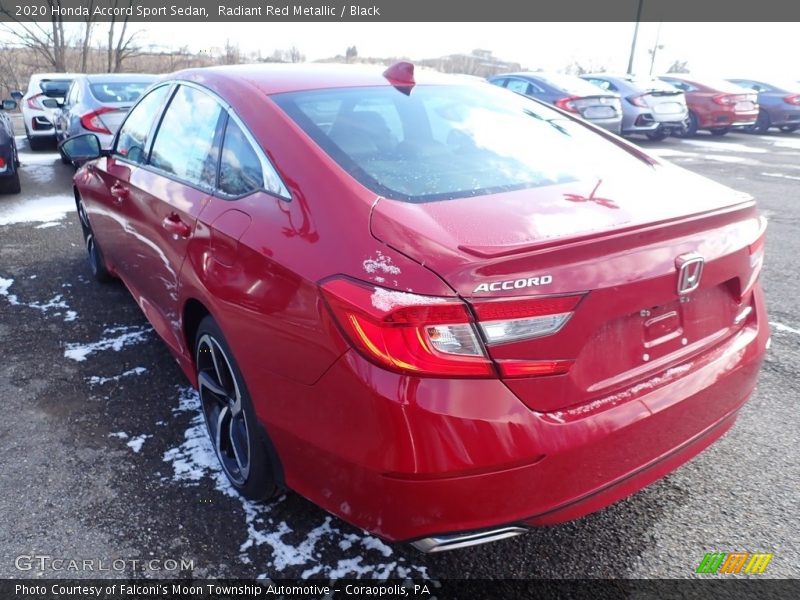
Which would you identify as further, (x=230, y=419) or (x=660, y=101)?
(x=660, y=101)

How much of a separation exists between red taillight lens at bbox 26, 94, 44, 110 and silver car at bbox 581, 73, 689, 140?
11.4 meters

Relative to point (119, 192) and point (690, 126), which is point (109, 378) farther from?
point (690, 126)

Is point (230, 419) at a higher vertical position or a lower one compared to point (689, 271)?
lower

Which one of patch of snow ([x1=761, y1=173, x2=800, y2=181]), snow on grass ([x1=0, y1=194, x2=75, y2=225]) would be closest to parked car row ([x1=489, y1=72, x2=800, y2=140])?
patch of snow ([x1=761, y1=173, x2=800, y2=181])

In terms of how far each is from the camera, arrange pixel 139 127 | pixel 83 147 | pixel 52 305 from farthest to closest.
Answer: pixel 52 305 → pixel 83 147 → pixel 139 127

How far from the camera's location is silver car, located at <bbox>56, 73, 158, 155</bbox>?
7926 mm

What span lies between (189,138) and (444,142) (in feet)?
3.94

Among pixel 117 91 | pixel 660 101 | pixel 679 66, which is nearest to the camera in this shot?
pixel 117 91

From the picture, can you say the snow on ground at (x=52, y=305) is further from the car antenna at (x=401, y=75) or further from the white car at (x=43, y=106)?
the white car at (x=43, y=106)

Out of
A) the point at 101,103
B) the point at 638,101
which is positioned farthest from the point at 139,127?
the point at 638,101

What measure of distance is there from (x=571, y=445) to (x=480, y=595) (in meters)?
0.70

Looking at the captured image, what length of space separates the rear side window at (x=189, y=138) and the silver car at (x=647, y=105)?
41.6 feet

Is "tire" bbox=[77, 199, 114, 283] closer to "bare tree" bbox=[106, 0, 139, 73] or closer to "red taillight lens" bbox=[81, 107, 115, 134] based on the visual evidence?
"red taillight lens" bbox=[81, 107, 115, 134]

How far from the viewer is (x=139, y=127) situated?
366cm
